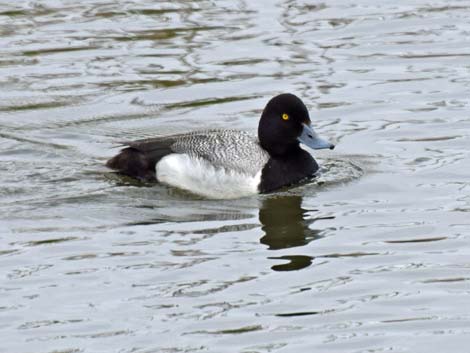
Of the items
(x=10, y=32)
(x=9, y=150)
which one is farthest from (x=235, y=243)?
(x=10, y=32)

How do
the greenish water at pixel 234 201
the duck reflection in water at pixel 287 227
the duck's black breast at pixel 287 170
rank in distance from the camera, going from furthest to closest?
the duck's black breast at pixel 287 170 < the duck reflection in water at pixel 287 227 < the greenish water at pixel 234 201

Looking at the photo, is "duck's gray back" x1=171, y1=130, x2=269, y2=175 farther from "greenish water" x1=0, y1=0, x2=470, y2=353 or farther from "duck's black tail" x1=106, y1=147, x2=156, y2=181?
"greenish water" x1=0, y1=0, x2=470, y2=353

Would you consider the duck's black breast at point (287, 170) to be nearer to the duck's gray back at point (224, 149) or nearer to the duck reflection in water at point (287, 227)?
the duck's gray back at point (224, 149)

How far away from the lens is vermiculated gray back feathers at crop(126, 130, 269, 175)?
13.3m

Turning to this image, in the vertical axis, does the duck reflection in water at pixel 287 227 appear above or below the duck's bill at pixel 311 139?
below

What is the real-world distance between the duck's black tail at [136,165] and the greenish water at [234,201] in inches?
4.9

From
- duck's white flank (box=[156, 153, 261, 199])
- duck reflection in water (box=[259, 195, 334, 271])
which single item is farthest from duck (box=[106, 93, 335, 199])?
duck reflection in water (box=[259, 195, 334, 271])

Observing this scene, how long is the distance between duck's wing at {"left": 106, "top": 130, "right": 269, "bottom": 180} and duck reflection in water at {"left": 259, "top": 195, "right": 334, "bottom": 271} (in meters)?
0.55

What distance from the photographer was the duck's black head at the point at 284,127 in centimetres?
1365

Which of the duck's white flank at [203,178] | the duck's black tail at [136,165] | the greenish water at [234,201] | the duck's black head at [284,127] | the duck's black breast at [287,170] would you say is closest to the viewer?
A: the greenish water at [234,201]

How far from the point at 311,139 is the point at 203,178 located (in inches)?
44.1

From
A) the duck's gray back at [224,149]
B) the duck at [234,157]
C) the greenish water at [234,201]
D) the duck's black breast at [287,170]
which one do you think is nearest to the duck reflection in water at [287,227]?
the greenish water at [234,201]

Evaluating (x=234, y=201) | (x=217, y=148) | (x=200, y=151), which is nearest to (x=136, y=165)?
(x=200, y=151)

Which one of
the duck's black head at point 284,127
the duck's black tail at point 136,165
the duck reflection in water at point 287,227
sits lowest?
the duck reflection in water at point 287,227
